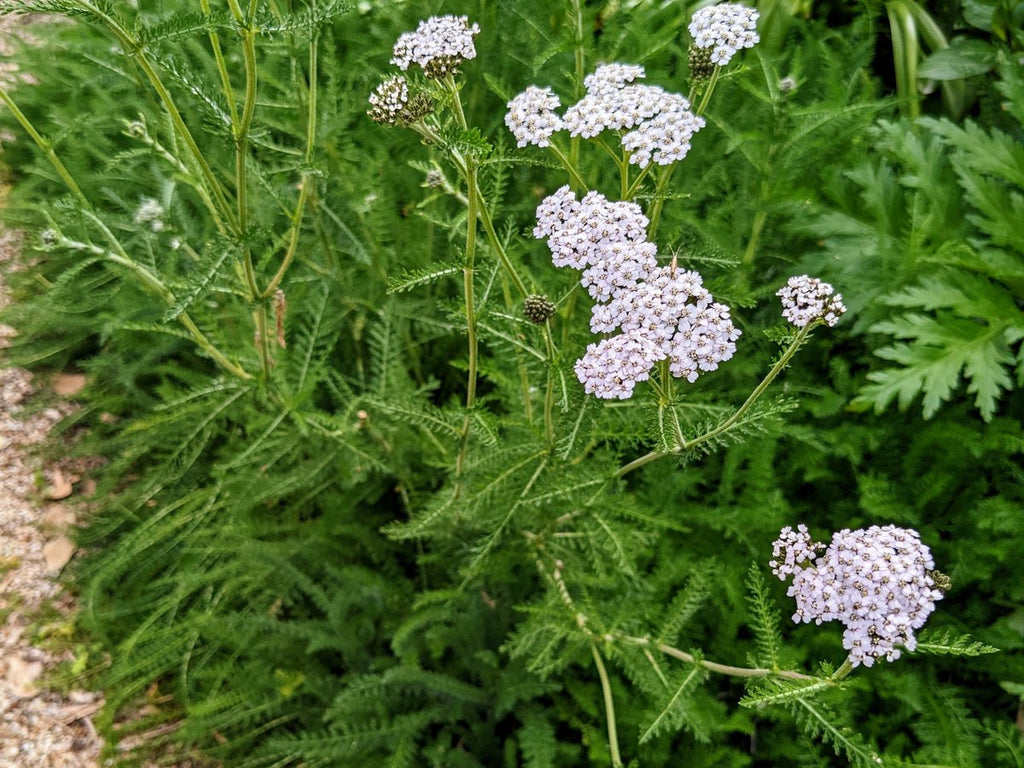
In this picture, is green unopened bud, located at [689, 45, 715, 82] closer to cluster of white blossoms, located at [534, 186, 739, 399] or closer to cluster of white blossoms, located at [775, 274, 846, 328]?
cluster of white blossoms, located at [534, 186, 739, 399]

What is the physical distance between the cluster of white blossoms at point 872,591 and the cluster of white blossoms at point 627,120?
2.24ft

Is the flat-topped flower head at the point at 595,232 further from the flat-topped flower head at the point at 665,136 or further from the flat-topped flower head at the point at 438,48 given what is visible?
the flat-topped flower head at the point at 438,48

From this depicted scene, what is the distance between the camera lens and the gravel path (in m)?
2.22

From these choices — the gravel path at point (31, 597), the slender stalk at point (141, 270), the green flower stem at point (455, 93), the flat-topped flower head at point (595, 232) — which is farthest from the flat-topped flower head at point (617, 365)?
the gravel path at point (31, 597)

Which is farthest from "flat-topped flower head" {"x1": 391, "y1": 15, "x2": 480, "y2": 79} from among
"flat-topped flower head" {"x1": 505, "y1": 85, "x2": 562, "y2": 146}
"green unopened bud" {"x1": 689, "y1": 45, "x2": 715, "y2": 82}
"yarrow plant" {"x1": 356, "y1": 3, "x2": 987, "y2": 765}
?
"green unopened bud" {"x1": 689, "y1": 45, "x2": 715, "y2": 82}

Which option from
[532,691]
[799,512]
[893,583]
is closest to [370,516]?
[532,691]

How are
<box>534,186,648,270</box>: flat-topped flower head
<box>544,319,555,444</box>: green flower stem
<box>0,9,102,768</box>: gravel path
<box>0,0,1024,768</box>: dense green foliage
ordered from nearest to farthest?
1. <box>534,186,648,270</box>: flat-topped flower head
2. <box>544,319,555,444</box>: green flower stem
3. <box>0,0,1024,768</box>: dense green foliage
4. <box>0,9,102,768</box>: gravel path

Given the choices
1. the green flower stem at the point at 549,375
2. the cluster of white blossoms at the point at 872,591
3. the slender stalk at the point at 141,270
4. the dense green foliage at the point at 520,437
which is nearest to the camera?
the cluster of white blossoms at the point at 872,591

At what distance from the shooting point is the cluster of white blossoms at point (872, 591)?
1.06 m

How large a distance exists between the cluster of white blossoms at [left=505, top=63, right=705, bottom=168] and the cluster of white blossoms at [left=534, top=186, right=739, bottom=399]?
12 cm

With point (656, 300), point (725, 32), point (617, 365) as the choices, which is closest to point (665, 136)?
point (725, 32)

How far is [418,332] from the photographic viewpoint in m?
2.69

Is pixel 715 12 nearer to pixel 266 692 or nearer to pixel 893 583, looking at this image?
pixel 893 583

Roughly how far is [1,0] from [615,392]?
1.29 metres
